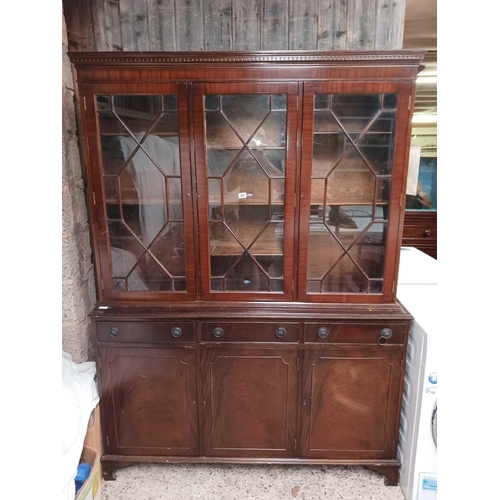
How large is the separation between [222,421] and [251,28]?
1.94m

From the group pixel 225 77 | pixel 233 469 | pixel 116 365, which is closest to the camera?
pixel 225 77

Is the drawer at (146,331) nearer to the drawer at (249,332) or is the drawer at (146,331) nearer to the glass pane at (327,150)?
the drawer at (249,332)

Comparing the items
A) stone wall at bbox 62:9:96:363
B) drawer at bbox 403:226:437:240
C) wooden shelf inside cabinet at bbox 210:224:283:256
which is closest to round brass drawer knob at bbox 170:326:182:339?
wooden shelf inside cabinet at bbox 210:224:283:256

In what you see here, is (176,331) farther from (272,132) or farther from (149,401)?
(272,132)

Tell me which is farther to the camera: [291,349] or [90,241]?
[90,241]

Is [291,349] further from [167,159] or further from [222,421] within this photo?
[167,159]

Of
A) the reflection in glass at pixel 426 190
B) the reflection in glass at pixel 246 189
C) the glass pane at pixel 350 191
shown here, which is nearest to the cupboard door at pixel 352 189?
the glass pane at pixel 350 191

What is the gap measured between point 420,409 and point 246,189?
125 centimetres

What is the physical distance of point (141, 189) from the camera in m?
1.57

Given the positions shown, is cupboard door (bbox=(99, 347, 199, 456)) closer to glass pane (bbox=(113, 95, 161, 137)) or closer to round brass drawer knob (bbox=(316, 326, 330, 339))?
round brass drawer knob (bbox=(316, 326, 330, 339))

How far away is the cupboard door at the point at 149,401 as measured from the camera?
5.36 feet
